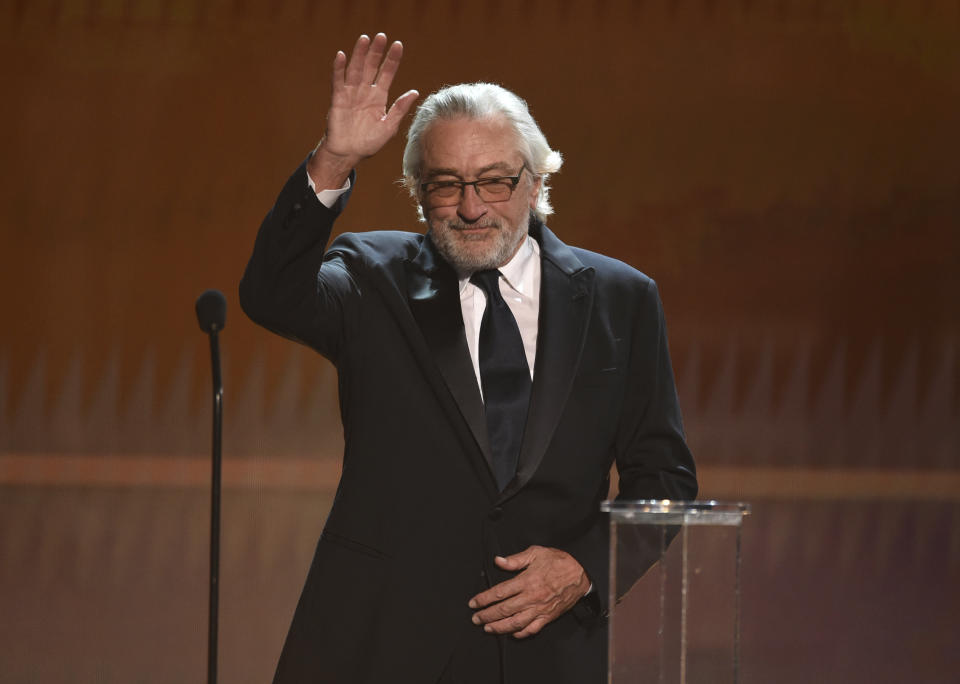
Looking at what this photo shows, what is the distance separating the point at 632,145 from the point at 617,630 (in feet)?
7.93

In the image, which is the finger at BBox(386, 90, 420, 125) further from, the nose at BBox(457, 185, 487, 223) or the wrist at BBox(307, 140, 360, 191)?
the nose at BBox(457, 185, 487, 223)

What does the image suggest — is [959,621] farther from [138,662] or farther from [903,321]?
[138,662]

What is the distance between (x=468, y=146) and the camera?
1.70 m

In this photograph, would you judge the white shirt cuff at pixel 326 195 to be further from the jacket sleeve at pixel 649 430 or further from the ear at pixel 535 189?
the jacket sleeve at pixel 649 430

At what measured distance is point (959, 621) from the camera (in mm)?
3453

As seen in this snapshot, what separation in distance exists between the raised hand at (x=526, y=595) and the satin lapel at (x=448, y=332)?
11 centimetres

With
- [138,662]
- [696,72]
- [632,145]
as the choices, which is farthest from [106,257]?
[696,72]

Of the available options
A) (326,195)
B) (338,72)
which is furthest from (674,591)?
(338,72)

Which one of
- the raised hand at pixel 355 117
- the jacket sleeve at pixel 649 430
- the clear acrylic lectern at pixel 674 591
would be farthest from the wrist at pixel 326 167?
the clear acrylic lectern at pixel 674 591

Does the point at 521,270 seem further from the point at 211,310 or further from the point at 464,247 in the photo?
the point at 211,310

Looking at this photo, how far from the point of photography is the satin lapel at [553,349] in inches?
61.3

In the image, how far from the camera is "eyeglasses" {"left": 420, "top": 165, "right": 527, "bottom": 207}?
1696 millimetres

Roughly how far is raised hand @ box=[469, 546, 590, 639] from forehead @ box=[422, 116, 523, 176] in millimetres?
546

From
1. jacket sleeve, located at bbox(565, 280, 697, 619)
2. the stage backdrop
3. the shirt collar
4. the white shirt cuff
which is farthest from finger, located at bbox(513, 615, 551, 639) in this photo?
the stage backdrop
